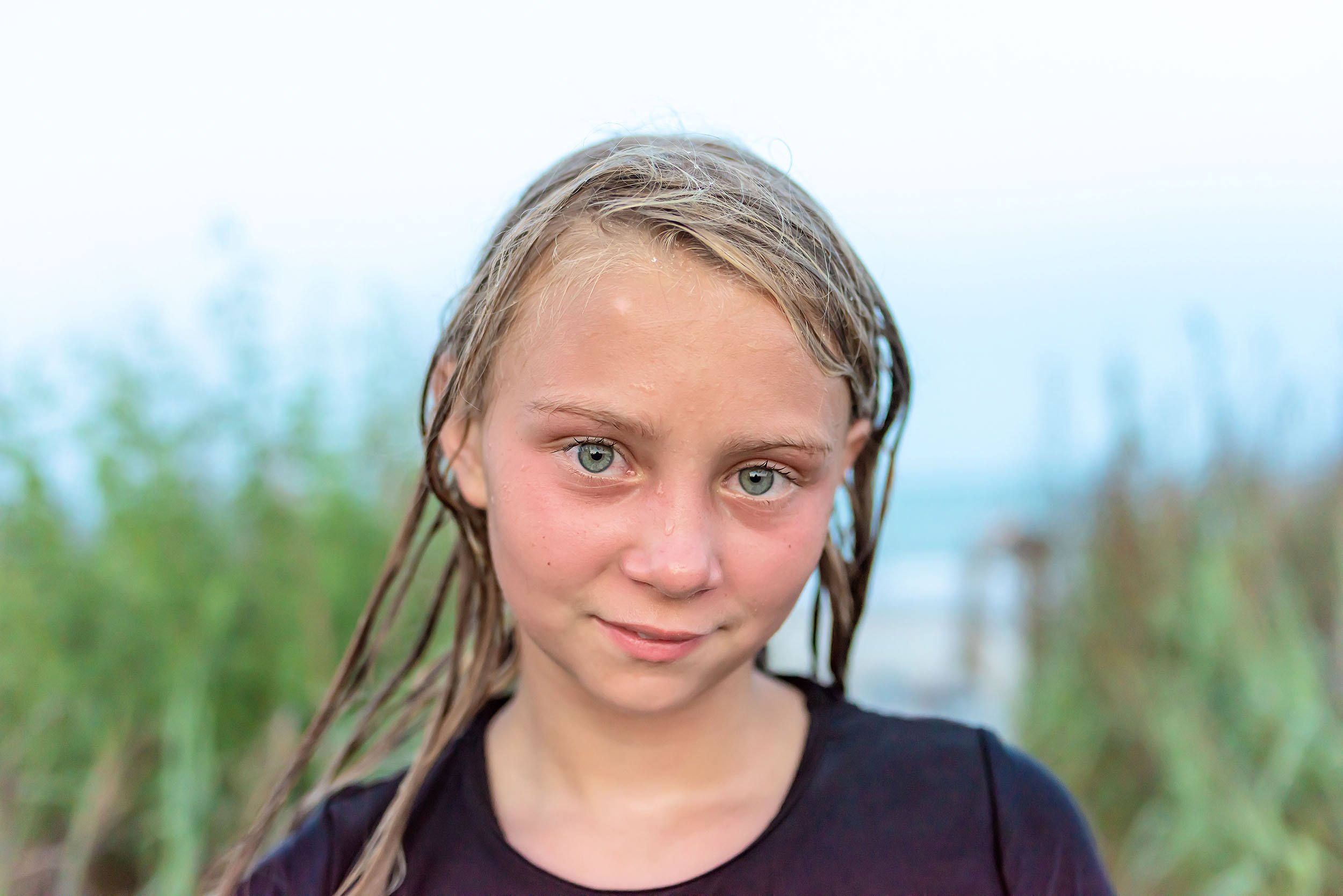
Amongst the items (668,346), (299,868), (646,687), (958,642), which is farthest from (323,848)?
(958,642)

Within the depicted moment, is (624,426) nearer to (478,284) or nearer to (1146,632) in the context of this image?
(478,284)

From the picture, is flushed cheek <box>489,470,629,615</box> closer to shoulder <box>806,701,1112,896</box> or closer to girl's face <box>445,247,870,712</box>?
girl's face <box>445,247,870,712</box>

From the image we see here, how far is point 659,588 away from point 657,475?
14 centimetres

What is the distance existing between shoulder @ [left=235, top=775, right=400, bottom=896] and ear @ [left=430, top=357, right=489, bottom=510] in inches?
19.4

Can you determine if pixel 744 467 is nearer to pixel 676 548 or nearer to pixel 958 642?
pixel 676 548

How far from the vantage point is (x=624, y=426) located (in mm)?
1422

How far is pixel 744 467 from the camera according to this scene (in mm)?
1495

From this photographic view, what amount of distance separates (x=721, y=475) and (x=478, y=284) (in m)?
0.49

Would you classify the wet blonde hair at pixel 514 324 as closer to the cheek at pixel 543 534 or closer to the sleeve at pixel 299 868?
the sleeve at pixel 299 868

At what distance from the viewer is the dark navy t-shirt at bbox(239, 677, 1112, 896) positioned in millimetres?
1595

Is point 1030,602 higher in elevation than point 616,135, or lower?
lower

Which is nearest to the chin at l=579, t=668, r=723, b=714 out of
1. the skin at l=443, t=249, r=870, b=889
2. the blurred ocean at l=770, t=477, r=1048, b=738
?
the skin at l=443, t=249, r=870, b=889

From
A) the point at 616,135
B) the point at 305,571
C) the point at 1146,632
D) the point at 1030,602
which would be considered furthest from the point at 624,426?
the point at 1030,602

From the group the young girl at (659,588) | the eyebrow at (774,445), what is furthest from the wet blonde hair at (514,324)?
the eyebrow at (774,445)
